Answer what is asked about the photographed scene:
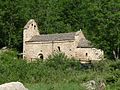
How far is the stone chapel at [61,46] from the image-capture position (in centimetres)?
5838

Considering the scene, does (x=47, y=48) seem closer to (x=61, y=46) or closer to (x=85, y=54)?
(x=61, y=46)

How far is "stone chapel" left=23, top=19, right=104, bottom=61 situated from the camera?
58375mm

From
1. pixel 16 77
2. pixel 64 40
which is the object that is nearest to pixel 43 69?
pixel 16 77

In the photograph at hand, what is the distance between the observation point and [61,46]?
2340 inches

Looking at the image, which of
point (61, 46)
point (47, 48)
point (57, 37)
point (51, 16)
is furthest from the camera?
point (51, 16)

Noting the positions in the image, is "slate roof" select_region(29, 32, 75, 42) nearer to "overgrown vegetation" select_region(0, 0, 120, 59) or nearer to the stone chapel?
the stone chapel

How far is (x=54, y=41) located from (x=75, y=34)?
146 inches

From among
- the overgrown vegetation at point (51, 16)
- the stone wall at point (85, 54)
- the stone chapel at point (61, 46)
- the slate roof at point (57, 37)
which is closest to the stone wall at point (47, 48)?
the stone chapel at point (61, 46)

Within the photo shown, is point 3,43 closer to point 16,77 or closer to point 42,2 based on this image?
point 42,2

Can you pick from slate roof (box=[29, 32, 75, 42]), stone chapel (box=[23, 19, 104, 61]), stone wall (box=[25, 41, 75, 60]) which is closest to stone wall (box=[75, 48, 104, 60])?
stone chapel (box=[23, 19, 104, 61])

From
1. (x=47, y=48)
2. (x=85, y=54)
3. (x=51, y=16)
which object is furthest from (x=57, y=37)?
(x=51, y=16)

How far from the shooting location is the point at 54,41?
59750 mm

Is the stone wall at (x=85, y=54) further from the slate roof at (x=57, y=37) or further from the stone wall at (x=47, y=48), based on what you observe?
the slate roof at (x=57, y=37)

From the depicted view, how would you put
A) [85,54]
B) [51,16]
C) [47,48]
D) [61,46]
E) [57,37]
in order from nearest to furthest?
[85,54] < [61,46] < [57,37] < [47,48] < [51,16]
